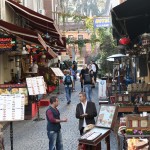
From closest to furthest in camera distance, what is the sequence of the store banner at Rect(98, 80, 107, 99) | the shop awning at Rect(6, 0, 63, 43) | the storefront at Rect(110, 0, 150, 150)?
the storefront at Rect(110, 0, 150, 150) < the shop awning at Rect(6, 0, 63, 43) < the store banner at Rect(98, 80, 107, 99)

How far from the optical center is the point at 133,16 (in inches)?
476

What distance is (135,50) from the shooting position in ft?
59.5

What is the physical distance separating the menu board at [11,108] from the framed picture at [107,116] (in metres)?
1.75

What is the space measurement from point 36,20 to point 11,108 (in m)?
11.0

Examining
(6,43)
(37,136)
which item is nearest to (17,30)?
(6,43)

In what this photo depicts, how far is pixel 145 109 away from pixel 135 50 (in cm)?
618

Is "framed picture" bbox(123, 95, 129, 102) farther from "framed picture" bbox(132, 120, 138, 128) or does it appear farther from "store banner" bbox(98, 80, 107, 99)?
"store banner" bbox(98, 80, 107, 99)

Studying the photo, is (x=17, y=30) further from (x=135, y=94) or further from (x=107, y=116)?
(x=107, y=116)

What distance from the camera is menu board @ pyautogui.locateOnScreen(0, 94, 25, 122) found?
892 centimetres

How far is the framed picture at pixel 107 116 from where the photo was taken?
8625mm

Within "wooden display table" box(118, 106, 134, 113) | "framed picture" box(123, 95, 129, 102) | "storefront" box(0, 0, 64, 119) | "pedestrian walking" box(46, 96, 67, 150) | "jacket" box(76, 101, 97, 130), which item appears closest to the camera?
"pedestrian walking" box(46, 96, 67, 150)

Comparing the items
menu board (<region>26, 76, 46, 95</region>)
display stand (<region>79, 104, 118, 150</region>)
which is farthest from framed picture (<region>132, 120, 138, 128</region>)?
menu board (<region>26, 76, 46, 95</region>)

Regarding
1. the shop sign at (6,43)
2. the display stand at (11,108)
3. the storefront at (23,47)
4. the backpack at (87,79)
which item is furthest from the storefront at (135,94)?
the shop sign at (6,43)

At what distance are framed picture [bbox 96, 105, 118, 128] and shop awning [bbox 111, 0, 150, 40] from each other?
2729mm
